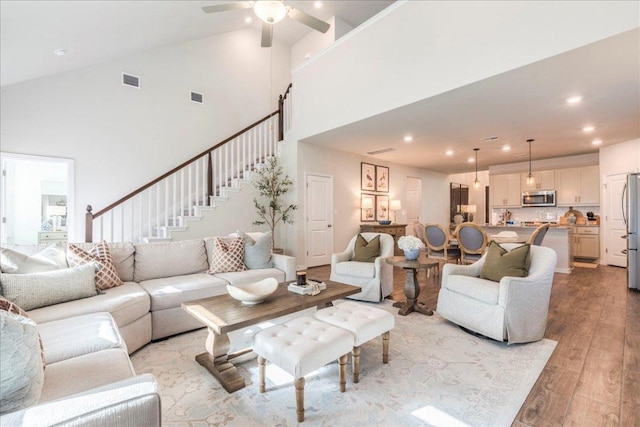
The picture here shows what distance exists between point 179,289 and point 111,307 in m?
0.64

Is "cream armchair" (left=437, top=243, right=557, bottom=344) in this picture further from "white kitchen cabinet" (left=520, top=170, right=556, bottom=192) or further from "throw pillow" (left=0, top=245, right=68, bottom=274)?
"white kitchen cabinet" (left=520, top=170, right=556, bottom=192)

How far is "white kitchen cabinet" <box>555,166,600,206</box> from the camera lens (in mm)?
7121

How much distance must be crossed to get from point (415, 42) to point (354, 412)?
4161 mm

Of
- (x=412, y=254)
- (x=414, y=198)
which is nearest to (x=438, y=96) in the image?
(x=412, y=254)

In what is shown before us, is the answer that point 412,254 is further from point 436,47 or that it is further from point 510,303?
point 436,47

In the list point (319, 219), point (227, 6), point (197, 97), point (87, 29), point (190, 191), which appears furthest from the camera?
point (319, 219)

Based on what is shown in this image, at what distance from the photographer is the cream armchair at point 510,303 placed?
2.60 m

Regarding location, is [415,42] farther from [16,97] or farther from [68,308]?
[16,97]

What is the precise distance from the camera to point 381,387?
2.02m

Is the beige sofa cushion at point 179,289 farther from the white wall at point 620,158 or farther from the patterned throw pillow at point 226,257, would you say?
the white wall at point 620,158

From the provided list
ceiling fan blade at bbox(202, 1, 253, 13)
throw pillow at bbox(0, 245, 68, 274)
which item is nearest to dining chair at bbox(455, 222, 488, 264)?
ceiling fan blade at bbox(202, 1, 253, 13)

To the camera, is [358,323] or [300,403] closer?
[300,403]

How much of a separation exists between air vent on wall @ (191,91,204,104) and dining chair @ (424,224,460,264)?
5215mm

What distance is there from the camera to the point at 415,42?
3.92 m
